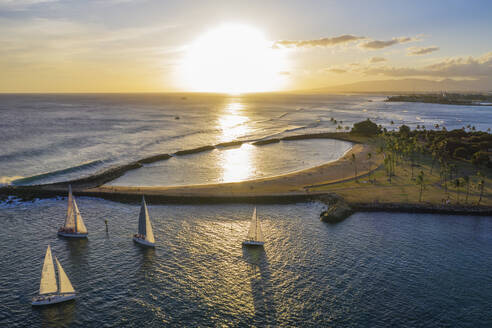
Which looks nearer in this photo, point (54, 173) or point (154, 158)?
point (54, 173)

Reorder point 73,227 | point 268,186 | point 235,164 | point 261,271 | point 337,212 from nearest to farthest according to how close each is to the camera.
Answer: point 261,271
point 73,227
point 337,212
point 268,186
point 235,164

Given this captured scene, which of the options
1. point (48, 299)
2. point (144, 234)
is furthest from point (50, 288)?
point (144, 234)

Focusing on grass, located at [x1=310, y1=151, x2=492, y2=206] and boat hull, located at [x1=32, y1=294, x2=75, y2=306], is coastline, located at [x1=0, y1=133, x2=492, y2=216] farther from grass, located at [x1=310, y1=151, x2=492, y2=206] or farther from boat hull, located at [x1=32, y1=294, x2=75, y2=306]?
boat hull, located at [x1=32, y1=294, x2=75, y2=306]

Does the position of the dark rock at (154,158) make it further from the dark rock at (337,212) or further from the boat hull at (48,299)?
the boat hull at (48,299)

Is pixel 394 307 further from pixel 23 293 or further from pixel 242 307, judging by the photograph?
pixel 23 293

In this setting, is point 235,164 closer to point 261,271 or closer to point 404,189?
point 404,189

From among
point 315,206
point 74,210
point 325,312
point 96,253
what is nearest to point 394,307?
point 325,312
